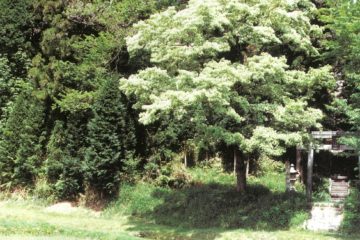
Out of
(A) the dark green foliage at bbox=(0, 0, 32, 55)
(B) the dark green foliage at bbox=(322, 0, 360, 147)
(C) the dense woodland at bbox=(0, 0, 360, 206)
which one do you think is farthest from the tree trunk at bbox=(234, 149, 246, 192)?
(A) the dark green foliage at bbox=(0, 0, 32, 55)

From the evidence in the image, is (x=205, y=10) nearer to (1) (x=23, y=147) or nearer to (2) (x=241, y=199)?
(2) (x=241, y=199)

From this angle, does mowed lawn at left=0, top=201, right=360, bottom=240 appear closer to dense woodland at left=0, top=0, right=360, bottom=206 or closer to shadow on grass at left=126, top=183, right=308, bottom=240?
shadow on grass at left=126, top=183, right=308, bottom=240

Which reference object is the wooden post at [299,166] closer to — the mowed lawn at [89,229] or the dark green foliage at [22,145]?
the mowed lawn at [89,229]

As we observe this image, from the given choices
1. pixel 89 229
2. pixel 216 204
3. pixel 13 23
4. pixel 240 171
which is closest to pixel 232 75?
pixel 240 171

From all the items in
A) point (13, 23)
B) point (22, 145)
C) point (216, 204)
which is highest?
point (13, 23)

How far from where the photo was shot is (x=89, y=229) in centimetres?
1997

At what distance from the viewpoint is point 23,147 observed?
2627 cm

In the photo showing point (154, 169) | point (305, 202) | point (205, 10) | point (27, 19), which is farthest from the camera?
point (27, 19)

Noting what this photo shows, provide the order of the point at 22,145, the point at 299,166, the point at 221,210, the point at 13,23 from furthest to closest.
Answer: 1. the point at 13,23
2. the point at 22,145
3. the point at 299,166
4. the point at 221,210

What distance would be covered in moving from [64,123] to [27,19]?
651 cm

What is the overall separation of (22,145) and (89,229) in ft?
27.3

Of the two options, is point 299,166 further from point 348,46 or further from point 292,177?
point 348,46

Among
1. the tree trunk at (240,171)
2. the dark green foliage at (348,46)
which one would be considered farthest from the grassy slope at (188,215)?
the dark green foliage at (348,46)

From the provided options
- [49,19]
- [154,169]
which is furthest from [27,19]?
[154,169]
